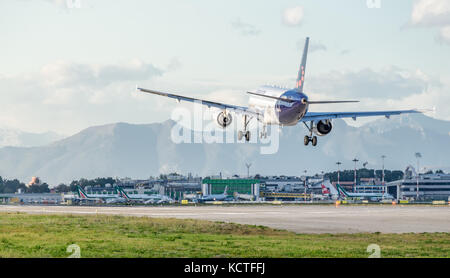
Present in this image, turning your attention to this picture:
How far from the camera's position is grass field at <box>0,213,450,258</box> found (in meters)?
47.3

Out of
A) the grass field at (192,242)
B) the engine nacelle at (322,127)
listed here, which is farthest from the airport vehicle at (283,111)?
the grass field at (192,242)

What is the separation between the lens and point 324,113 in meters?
78.7

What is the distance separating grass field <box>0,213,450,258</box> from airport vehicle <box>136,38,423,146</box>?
12994mm

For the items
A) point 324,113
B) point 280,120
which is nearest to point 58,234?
point 280,120

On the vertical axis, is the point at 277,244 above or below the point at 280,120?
below

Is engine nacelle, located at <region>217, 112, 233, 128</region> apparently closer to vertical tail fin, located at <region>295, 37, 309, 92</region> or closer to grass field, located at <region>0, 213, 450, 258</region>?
vertical tail fin, located at <region>295, 37, 309, 92</region>

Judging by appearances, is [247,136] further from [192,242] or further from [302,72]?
[192,242]

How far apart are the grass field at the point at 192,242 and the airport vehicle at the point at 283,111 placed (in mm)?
12994

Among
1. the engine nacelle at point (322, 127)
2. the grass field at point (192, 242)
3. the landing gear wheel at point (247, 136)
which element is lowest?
the grass field at point (192, 242)

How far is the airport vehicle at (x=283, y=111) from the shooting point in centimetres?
7481

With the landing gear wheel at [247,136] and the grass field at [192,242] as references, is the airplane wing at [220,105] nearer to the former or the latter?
the landing gear wheel at [247,136]

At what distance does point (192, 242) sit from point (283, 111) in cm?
2536
